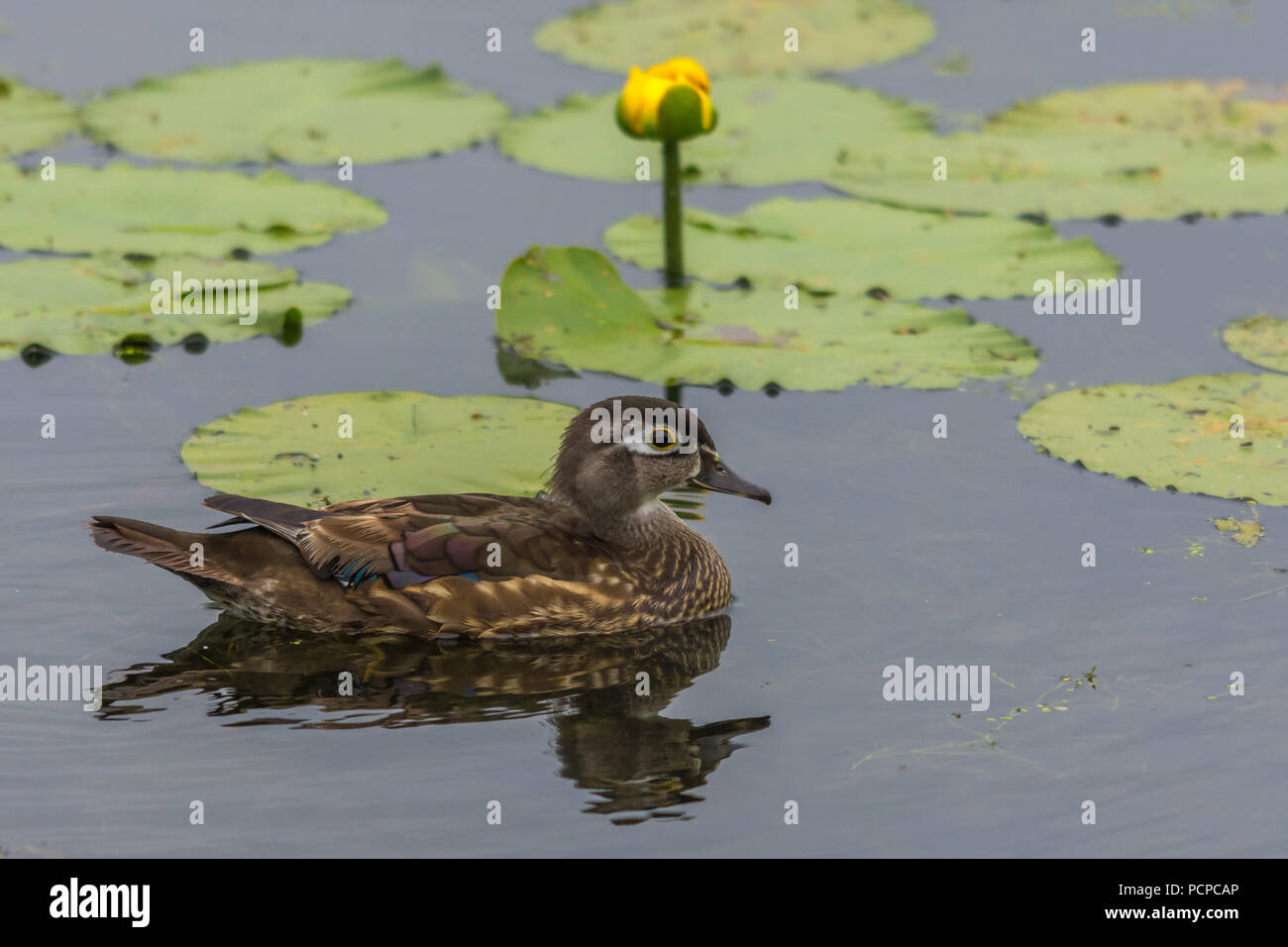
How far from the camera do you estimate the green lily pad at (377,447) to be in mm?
9945

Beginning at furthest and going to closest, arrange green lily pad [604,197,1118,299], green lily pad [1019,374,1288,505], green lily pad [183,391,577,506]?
green lily pad [604,197,1118,299], green lily pad [1019,374,1288,505], green lily pad [183,391,577,506]

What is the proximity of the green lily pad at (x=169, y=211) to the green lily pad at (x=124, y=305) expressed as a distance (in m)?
0.24

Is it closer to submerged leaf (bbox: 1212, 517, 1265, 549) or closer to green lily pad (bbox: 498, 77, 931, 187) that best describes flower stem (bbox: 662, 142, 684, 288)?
A: green lily pad (bbox: 498, 77, 931, 187)

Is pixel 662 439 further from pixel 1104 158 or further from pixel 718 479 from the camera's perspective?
pixel 1104 158

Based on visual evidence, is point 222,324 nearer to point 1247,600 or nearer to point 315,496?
point 315,496

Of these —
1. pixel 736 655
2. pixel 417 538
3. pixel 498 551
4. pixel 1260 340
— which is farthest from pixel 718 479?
pixel 1260 340

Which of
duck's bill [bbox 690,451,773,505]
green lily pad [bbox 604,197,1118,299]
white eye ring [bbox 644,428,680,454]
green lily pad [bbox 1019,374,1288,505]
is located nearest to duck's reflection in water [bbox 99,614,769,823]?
Result: duck's bill [bbox 690,451,773,505]

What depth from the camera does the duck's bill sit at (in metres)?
9.73

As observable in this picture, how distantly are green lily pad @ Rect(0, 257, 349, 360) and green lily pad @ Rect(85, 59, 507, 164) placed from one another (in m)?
1.96

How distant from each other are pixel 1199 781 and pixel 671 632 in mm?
2881

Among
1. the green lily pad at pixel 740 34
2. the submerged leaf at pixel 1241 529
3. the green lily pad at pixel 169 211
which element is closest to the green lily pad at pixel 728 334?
the submerged leaf at pixel 1241 529

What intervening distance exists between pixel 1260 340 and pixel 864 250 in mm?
2791

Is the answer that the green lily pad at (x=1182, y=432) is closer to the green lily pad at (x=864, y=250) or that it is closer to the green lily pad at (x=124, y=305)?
the green lily pad at (x=864, y=250)

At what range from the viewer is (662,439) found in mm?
9547
